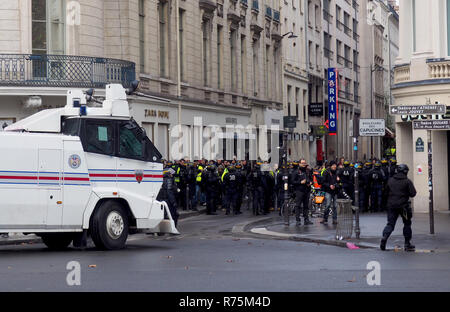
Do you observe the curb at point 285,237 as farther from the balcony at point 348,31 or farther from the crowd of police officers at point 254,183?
the balcony at point 348,31

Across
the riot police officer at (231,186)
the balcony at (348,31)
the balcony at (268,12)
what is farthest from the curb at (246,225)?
the balcony at (348,31)

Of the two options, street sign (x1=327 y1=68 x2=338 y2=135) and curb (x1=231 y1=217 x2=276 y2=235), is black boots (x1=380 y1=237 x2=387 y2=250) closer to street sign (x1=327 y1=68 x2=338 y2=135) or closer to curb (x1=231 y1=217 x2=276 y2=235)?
curb (x1=231 y1=217 x2=276 y2=235)

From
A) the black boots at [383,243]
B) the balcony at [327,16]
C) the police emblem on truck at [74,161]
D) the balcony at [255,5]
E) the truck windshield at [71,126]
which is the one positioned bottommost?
the black boots at [383,243]

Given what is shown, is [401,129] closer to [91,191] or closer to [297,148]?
[91,191]

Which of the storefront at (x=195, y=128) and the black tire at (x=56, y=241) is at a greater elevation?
the storefront at (x=195, y=128)

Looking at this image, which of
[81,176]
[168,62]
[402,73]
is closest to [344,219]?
[81,176]

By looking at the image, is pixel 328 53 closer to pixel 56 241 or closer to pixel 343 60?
pixel 343 60

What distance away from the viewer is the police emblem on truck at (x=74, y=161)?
57.2ft

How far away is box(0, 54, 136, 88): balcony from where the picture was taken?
2973 cm

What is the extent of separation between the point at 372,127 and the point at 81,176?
7018 mm

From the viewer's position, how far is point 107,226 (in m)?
Result: 17.9

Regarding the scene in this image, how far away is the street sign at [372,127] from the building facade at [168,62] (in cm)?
839
